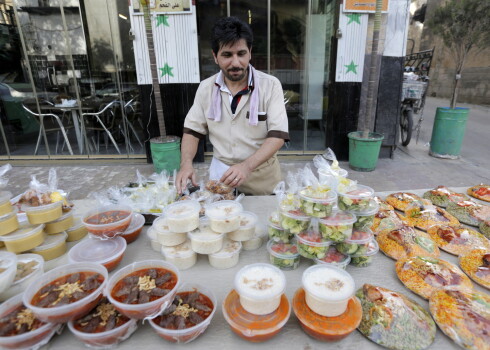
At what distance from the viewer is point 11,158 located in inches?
233

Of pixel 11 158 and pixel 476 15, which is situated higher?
pixel 476 15

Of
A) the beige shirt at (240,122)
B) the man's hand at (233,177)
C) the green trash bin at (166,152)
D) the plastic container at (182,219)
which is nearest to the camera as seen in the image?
the plastic container at (182,219)

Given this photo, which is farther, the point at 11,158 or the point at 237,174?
the point at 11,158

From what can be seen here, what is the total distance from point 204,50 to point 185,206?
4558 mm

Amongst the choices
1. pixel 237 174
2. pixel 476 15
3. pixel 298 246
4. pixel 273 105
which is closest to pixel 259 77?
pixel 273 105

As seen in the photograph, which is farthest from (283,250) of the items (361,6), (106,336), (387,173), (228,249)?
(361,6)

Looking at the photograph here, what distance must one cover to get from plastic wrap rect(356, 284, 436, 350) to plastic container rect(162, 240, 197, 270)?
29.1 inches

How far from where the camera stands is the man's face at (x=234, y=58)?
188 cm

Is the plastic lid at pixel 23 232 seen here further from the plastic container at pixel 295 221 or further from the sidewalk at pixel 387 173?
the sidewalk at pixel 387 173

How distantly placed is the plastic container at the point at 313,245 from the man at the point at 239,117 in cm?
71

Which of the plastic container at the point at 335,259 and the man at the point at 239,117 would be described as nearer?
the plastic container at the point at 335,259

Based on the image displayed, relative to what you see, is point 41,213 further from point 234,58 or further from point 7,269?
point 234,58

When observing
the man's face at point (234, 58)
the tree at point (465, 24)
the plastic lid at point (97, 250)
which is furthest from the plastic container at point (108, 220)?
the tree at point (465, 24)

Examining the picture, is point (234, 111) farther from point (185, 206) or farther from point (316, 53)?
point (316, 53)
